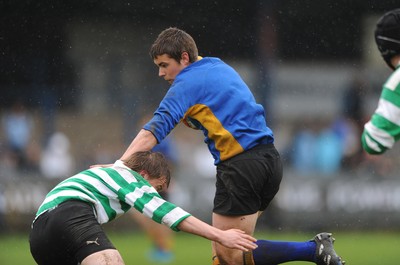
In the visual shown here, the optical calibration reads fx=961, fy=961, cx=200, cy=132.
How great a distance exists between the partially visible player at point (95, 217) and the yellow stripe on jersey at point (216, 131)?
2.52 feet

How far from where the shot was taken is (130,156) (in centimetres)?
611

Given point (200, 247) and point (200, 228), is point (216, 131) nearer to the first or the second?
point (200, 228)

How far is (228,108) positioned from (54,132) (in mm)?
10485

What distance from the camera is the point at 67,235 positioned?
226 inches

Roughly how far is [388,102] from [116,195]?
5.86ft

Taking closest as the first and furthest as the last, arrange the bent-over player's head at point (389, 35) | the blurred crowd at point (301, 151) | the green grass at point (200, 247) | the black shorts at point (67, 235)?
the bent-over player's head at point (389, 35) < the black shorts at point (67, 235) < the green grass at point (200, 247) < the blurred crowd at point (301, 151)

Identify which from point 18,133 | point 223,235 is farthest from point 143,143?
point 18,133

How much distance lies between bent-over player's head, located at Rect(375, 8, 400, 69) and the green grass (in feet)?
17.2

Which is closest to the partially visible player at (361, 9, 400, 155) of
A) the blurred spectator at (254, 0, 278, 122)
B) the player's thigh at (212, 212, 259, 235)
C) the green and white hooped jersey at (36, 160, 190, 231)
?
the green and white hooped jersey at (36, 160, 190, 231)

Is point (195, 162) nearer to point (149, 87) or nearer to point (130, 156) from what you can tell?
point (149, 87)

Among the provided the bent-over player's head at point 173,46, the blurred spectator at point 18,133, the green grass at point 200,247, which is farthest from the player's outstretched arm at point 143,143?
the blurred spectator at point 18,133

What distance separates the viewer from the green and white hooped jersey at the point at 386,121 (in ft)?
16.4

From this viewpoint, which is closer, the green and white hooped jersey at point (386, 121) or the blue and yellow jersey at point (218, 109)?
the green and white hooped jersey at point (386, 121)

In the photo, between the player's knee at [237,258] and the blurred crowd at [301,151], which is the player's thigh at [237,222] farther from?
the blurred crowd at [301,151]
